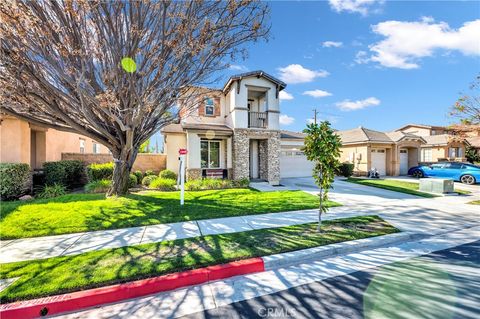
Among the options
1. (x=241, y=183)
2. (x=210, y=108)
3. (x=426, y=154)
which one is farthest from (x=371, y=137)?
(x=210, y=108)

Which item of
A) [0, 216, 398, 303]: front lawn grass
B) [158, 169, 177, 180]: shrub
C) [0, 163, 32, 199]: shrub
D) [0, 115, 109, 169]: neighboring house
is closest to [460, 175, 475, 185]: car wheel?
[0, 216, 398, 303]: front lawn grass

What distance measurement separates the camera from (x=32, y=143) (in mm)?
12258

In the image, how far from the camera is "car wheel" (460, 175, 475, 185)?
1575 cm

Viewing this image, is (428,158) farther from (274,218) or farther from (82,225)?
(82,225)

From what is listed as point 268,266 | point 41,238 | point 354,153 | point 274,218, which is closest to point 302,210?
point 274,218

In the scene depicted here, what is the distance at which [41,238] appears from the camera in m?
5.29

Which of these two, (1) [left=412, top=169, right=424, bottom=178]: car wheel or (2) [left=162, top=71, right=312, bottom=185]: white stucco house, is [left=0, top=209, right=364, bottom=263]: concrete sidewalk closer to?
(2) [left=162, top=71, right=312, bottom=185]: white stucco house

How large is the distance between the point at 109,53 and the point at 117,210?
552 cm

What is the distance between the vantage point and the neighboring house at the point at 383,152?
1979 centimetres

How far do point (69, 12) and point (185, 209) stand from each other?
688cm

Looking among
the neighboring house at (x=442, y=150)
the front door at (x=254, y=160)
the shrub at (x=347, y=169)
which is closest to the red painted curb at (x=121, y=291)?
the front door at (x=254, y=160)

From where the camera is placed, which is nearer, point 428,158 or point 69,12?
point 69,12

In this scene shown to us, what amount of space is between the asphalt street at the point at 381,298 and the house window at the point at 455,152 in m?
28.5

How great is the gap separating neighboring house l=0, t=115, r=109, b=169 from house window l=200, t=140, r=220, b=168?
29.2 ft
